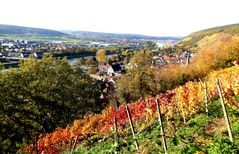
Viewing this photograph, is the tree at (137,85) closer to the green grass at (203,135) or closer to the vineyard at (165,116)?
the vineyard at (165,116)

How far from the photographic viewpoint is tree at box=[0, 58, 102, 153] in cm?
3159

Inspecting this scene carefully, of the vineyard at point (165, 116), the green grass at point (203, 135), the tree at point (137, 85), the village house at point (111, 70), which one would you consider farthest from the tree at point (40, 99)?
the village house at point (111, 70)

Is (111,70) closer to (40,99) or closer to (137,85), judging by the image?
(137,85)

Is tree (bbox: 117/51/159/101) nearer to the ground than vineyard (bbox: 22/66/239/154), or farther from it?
nearer to the ground

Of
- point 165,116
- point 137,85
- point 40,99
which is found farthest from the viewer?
point 137,85

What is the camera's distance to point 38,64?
40.4m

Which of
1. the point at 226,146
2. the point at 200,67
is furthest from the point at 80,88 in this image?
the point at 226,146

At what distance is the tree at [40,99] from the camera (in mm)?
31594

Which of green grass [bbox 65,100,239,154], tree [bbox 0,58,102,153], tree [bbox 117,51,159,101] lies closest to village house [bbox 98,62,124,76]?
tree [bbox 117,51,159,101]

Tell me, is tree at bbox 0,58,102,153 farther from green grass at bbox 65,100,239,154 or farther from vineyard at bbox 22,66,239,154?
green grass at bbox 65,100,239,154

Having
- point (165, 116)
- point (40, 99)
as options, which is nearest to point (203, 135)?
point (165, 116)

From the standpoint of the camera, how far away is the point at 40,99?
36.2 metres

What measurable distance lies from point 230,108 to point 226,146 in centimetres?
905

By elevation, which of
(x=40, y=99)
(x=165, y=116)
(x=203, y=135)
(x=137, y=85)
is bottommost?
(x=137, y=85)
